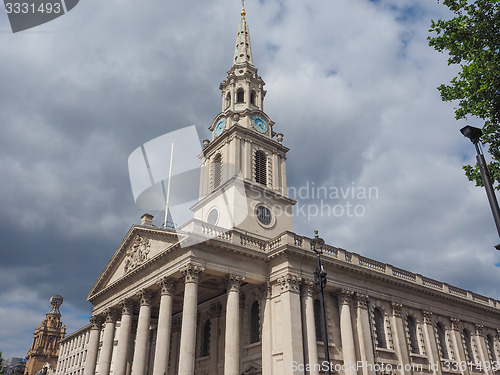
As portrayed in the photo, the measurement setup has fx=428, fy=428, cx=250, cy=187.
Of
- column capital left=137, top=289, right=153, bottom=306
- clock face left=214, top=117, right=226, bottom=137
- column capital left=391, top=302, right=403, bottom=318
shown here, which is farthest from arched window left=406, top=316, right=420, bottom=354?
clock face left=214, top=117, right=226, bottom=137

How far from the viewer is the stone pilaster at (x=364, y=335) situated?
30170mm

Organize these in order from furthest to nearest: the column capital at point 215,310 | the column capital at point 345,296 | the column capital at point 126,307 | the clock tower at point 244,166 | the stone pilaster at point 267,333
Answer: the clock tower at point 244,166 < the column capital at point 215,310 < the column capital at point 126,307 < the column capital at point 345,296 < the stone pilaster at point 267,333

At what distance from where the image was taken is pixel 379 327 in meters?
33.5

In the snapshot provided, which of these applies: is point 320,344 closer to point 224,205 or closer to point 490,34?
point 224,205

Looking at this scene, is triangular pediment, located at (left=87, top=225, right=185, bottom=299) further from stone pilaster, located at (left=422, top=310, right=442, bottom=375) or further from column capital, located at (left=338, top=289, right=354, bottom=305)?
stone pilaster, located at (left=422, top=310, right=442, bottom=375)

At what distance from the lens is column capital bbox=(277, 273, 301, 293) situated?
2869 centimetres

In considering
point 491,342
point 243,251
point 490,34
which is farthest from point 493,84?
point 491,342

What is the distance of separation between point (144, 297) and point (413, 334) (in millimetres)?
22358

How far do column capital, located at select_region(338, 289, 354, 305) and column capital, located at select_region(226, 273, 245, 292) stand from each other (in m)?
7.97

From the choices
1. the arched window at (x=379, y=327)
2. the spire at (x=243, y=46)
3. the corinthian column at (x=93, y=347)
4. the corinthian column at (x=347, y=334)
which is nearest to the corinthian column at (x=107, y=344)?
the corinthian column at (x=93, y=347)

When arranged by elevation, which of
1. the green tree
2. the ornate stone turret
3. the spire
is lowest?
the green tree

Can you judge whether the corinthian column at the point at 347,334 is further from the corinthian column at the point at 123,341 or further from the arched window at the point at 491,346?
the arched window at the point at 491,346

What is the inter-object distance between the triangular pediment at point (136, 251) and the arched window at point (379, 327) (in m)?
17.0

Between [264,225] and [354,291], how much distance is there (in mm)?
10634
